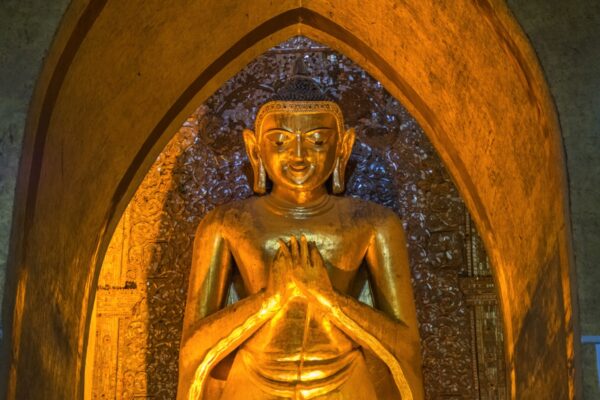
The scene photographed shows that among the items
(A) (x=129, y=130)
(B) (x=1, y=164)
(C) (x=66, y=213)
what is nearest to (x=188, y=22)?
(A) (x=129, y=130)

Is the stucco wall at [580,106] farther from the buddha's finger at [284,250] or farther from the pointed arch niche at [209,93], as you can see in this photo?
the buddha's finger at [284,250]

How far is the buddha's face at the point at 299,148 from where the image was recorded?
15.0ft

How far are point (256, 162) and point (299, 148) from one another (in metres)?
0.29

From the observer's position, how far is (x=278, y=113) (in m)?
4.65

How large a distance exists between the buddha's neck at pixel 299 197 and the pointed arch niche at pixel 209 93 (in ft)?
1.61

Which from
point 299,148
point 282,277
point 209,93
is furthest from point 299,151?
point 282,277

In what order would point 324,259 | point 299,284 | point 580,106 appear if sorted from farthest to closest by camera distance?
point 324,259, point 299,284, point 580,106

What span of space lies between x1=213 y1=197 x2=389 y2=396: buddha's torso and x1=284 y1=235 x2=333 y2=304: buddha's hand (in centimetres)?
9

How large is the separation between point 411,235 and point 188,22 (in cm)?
158

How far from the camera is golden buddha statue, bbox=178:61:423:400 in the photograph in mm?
4305

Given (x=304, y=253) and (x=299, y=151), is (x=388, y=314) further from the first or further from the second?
(x=299, y=151)

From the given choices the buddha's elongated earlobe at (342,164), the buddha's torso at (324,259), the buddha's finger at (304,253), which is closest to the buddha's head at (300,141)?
the buddha's elongated earlobe at (342,164)

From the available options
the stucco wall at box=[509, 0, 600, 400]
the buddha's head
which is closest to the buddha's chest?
the buddha's head

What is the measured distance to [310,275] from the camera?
13.9 ft
